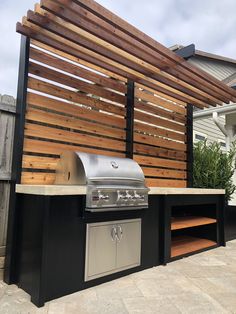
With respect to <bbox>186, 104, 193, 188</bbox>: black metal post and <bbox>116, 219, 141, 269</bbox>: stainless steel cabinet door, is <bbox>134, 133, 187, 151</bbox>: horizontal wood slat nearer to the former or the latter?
<bbox>186, 104, 193, 188</bbox>: black metal post

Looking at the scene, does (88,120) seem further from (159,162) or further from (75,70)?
(159,162)

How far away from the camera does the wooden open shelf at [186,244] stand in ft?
12.0

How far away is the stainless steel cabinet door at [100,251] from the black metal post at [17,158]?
72 centimetres

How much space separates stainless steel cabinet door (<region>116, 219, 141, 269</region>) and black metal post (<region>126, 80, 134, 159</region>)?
47.1 inches

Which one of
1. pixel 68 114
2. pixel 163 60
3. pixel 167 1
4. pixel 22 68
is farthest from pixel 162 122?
pixel 22 68

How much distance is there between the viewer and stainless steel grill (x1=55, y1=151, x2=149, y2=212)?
7.93ft

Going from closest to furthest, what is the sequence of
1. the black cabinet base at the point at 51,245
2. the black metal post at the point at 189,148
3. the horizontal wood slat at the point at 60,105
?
the black cabinet base at the point at 51,245, the horizontal wood slat at the point at 60,105, the black metal post at the point at 189,148

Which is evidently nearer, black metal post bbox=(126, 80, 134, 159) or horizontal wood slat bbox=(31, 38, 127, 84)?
horizontal wood slat bbox=(31, 38, 127, 84)

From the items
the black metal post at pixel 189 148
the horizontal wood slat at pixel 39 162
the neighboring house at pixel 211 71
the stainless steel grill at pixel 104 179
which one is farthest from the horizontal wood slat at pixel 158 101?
the neighboring house at pixel 211 71

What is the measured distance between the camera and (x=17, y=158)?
2697 millimetres

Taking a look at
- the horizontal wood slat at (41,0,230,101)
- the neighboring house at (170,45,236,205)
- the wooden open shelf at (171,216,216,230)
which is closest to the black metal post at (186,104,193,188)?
the wooden open shelf at (171,216,216,230)

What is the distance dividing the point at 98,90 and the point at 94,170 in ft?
4.79

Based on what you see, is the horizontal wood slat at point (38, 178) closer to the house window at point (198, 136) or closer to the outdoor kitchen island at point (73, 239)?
the outdoor kitchen island at point (73, 239)

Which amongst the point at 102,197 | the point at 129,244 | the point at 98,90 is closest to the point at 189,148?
the point at 98,90
